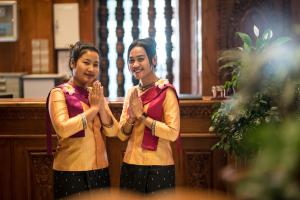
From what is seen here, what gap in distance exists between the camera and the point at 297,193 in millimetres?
694

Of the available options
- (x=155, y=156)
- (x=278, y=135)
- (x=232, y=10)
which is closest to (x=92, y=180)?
(x=155, y=156)

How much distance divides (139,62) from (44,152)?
118 centimetres

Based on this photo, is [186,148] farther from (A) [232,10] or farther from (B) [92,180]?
(A) [232,10]

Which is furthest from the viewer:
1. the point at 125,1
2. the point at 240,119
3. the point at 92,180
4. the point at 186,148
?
the point at 125,1

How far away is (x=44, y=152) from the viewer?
3186 millimetres

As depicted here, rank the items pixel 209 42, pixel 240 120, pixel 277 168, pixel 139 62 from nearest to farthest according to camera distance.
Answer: pixel 277 168, pixel 139 62, pixel 240 120, pixel 209 42

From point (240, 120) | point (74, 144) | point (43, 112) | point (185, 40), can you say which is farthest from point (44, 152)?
point (185, 40)

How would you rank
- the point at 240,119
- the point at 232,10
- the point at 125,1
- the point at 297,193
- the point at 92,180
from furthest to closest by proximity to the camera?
the point at 125,1, the point at 232,10, the point at 240,119, the point at 92,180, the point at 297,193

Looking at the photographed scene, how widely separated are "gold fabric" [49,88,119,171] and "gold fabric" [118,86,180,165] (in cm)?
14

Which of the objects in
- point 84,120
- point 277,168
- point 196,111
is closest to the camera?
point 277,168

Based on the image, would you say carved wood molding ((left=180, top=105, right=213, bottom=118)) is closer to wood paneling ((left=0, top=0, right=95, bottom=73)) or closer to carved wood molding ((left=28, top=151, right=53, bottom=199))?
carved wood molding ((left=28, top=151, right=53, bottom=199))

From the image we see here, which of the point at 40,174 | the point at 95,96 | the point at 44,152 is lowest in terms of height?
the point at 40,174

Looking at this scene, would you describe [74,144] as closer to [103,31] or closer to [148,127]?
[148,127]

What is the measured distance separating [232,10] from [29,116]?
2.72 meters
